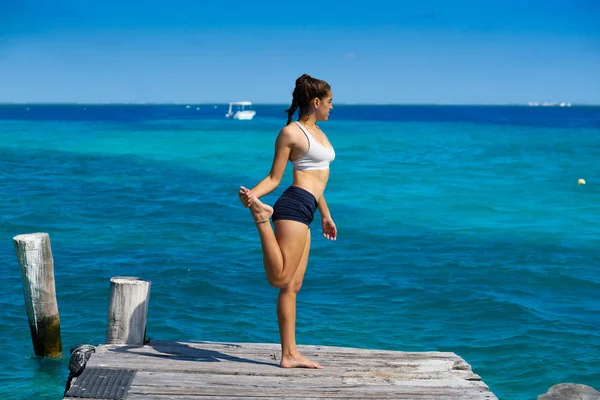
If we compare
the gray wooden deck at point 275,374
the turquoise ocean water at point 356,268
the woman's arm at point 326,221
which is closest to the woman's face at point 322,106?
the woman's arm at point 326,221

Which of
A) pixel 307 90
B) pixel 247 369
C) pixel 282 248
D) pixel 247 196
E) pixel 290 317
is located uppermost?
pixel 307 90

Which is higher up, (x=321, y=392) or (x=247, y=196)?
(x=247, y=196)

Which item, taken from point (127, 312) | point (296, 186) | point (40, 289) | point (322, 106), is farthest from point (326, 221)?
point (40, 289)

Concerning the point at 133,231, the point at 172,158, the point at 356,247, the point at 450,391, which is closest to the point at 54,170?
the point at 172,158

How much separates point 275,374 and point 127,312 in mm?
1791

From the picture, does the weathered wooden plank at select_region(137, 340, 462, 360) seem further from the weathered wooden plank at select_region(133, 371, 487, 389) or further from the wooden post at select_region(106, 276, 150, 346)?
the weathered wooden plank at select_region(133, 371, 487, 389)

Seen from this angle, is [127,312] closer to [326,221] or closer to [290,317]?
[290,317]

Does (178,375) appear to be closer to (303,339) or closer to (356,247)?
(303,339)

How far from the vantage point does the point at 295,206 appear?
21.0 feet

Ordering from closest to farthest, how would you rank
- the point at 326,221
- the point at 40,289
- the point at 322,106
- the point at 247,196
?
the point at 247,196 → the point at 322,106 → the point at 326,221 → the point at 40,289

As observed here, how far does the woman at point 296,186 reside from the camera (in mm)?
6352

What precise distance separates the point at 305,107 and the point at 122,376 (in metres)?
2.65

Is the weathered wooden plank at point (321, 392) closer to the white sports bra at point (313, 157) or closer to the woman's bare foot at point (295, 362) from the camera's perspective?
the woman's bare foot at point (295, 362)

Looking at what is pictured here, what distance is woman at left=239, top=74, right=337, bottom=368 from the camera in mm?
6352
